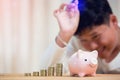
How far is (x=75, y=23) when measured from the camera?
122 centimetres

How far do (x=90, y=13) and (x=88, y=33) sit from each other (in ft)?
0.36

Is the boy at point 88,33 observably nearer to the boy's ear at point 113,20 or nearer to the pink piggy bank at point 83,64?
the boy's ear at point 113,20

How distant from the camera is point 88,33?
1.22m

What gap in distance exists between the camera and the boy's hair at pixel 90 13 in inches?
47.9

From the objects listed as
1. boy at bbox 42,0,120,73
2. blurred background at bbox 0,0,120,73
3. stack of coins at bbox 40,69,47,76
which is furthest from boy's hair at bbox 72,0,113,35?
stack of coins at bbox 40,69,47,76

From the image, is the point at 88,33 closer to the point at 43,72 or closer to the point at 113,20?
the point at 113,20

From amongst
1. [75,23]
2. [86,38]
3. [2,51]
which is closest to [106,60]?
[86,38]

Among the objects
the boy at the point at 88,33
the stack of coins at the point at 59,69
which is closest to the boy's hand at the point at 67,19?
the boy at the point at 88,33

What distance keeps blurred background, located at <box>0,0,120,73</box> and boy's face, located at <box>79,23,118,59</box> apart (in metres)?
0.18

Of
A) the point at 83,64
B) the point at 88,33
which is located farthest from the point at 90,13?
the point at 83,64

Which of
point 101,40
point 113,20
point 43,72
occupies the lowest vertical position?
point 43,72

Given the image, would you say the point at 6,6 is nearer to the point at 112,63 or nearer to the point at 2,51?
the point at 2,51

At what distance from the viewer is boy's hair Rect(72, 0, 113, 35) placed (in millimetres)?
1216

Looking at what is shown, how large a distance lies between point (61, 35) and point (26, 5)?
24cm
